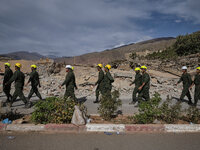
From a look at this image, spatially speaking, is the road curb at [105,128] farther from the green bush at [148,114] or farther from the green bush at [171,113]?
the green bush at [171,113]

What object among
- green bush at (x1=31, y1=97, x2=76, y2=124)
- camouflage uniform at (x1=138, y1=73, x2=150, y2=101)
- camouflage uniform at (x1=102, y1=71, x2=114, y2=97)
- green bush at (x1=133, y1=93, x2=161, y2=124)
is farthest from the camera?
camouflage uniform at (x1=102, y1=71, x2=114, y2=97)

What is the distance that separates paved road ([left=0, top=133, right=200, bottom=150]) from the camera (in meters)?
2.91

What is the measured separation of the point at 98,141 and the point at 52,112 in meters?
1.45

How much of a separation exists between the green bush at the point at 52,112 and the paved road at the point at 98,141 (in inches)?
14.9

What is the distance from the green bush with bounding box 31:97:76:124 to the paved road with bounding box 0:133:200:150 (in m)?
0.38

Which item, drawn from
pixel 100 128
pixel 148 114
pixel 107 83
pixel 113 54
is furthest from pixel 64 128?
pixel 113 54

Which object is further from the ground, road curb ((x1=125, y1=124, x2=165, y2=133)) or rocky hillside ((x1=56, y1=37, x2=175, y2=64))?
rocky hillside ((x1=56, y1=37, x2=175, y2=64))

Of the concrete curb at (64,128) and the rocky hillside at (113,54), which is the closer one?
the concrete curb at (64,128)

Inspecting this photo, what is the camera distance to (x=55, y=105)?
3.76m

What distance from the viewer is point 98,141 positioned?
3.14 m

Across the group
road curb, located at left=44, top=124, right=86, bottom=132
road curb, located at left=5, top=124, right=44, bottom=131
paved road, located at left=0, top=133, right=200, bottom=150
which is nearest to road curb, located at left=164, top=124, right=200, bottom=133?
paved road, located at left=0, top=133, right=200, bottom=150

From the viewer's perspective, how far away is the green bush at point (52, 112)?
11.9 ft

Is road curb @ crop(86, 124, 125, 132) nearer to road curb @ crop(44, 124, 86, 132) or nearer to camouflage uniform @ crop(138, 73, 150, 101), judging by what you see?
road curb @ crop(44, 124, 86, 132)

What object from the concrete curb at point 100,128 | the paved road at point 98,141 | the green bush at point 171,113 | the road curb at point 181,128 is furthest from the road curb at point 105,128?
the green bush at point 171,113
